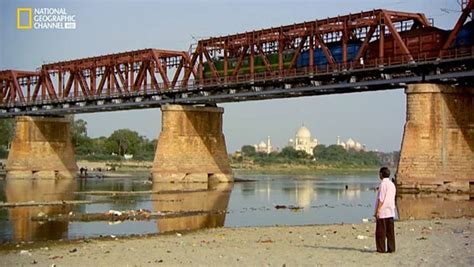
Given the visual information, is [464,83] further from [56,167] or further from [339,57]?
[56,167]

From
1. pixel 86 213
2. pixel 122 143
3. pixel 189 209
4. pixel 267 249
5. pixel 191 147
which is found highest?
A: pixel 122 143

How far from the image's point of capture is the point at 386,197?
15.8 m

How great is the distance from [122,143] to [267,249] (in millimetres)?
147585

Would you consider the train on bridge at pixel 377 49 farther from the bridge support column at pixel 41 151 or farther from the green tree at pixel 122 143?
the green tree at pixel 122 143

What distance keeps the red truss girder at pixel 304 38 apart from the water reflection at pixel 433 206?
41.9 ft

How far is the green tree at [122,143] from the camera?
534 feet

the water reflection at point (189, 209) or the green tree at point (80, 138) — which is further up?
the green tree at point (80, 138)

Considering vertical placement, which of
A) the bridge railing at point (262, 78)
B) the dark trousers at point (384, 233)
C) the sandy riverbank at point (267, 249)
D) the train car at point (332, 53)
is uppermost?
the train car at point (332, 53)

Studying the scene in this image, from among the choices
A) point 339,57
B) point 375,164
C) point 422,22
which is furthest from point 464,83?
point 375,164

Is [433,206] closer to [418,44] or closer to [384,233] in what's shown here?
[418,44]

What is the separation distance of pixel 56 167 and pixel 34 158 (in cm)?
297

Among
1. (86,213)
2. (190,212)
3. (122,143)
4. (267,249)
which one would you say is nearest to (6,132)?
(122,143)

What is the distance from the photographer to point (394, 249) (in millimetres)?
16125

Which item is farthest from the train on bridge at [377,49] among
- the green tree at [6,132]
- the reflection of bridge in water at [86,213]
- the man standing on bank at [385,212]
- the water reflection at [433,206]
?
the green tree at [6,132]
